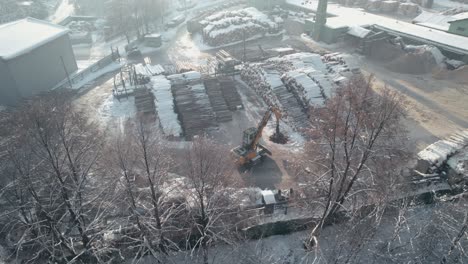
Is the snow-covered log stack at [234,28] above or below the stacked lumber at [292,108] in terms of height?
above

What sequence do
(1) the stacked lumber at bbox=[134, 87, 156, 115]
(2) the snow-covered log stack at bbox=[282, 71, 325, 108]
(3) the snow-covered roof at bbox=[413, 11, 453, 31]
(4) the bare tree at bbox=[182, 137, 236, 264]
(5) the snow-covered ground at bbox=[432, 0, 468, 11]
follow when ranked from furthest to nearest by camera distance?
1. (5) the snow-covered ground at bbox=[432, 0, 468, 11]
2. (3) the snow-covered roof at bbox=[413, 11, 453, 31]
3. (1) the stacked lumber at bbox=[134, 87, 156, 115]
4. (2) the snow-covered log stack at bbox=[282, 71, 325, 108]
5. (4) the bare tree at bbox=[182, 137, 236, 264]

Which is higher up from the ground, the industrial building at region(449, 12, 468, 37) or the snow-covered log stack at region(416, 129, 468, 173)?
the industrial building at region(449, 12, 468, 37)

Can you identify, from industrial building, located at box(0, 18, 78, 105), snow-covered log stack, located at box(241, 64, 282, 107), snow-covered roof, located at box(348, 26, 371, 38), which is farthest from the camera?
snow-covered roof, located at box(348, 26, 371, 38)

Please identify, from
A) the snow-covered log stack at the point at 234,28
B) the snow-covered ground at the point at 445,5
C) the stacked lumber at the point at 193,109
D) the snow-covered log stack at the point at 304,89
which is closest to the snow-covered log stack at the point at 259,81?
the snow-covered log stack at the point at 304,89

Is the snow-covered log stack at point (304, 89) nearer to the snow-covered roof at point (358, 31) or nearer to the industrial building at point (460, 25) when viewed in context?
the snow-covered roof at point (358, 31)

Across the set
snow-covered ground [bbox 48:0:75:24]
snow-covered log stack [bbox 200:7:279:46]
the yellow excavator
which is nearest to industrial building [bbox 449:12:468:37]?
snow-covered log stack [bbox 200:7:279:46]

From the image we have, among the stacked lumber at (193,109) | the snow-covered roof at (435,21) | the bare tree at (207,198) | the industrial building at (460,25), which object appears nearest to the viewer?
the bare tree at (207,198)

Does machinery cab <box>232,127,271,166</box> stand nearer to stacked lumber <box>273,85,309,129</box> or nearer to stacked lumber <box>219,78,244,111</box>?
stacked lumber <box>273,85,309,129</box>
